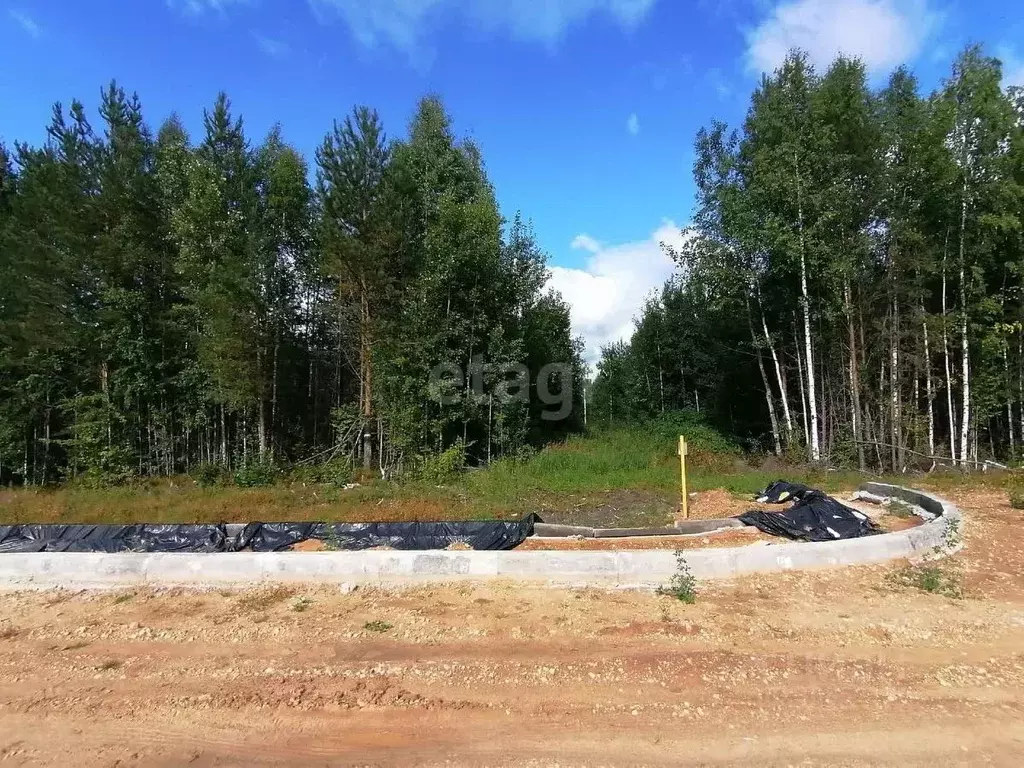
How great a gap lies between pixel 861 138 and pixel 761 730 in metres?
15.0

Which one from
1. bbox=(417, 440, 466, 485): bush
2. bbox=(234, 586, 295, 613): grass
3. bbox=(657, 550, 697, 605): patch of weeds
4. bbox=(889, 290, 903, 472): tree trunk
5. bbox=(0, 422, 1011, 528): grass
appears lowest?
bbox=(0, 422, 1011, 528): grass

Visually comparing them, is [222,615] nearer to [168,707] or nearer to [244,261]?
[168,707]

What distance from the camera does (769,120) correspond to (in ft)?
46.2

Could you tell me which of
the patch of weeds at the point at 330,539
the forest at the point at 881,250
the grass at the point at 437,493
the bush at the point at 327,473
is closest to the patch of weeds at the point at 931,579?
the grass at the point at 437,493

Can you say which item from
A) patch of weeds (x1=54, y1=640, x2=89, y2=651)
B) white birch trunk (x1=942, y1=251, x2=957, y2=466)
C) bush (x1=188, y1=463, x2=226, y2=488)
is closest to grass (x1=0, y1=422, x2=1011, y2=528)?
bush (x1=188, y1=463, x2=226, y2=488)

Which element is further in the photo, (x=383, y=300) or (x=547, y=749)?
(x=383, y=300)

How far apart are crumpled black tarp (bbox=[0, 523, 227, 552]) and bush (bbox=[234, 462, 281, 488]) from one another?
5550 mm

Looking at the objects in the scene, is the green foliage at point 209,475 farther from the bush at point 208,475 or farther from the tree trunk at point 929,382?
the tree trunk at point 929,382

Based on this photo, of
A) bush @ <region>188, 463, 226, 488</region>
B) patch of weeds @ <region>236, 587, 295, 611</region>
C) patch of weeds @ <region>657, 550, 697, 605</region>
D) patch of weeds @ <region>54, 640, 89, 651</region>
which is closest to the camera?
patch of weeds @ <region>54, 640, 89, 651</region>

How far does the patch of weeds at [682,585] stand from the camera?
487 centimetres

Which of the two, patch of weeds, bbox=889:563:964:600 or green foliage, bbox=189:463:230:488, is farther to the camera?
green foliage, bbox=189:463:230:488

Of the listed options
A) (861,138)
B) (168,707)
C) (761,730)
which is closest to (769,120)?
(861,138)

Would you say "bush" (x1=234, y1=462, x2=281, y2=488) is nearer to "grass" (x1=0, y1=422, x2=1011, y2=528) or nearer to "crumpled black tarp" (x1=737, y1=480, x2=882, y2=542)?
"grass" (x1=0, y1=422, x2=1011, y2=528)

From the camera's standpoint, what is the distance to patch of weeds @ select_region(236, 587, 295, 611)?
498cm
